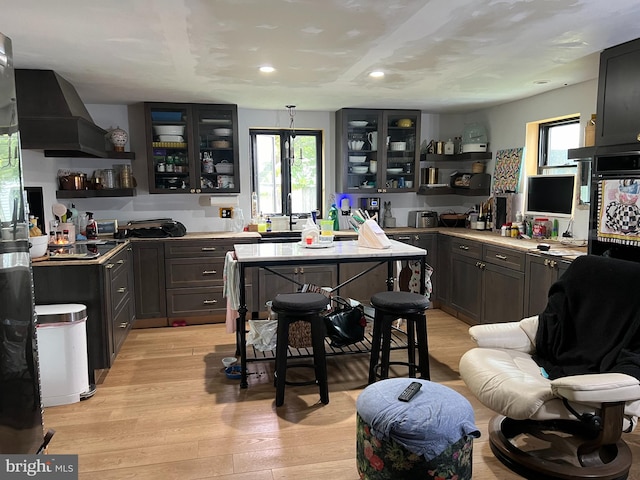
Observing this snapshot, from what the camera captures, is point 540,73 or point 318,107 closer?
point 540,73

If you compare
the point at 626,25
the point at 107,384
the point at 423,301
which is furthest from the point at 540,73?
the point at 107,384

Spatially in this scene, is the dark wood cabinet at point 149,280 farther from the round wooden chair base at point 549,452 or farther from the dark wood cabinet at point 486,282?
the round wooden chair base at point 549,452

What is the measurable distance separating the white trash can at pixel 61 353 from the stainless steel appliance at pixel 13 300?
1479mm

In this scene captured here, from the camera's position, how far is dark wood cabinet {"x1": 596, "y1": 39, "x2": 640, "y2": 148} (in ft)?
9.78

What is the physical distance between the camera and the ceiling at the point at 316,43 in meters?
2.39

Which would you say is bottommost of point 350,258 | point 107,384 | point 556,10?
point 107,384

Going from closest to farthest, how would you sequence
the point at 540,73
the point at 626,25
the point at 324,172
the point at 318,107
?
1. the point at 626,25
2. the point at 540,73
3. the point at 318,107
4. the point at 324,172

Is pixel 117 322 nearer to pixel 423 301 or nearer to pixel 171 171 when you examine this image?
pixel 171 171

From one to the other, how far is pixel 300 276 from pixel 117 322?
1.86 metres

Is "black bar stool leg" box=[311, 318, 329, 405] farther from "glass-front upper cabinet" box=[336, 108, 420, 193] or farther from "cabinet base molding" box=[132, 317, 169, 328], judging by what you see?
"glass-front upper cabinet" box=[336, 108, 420, 193]

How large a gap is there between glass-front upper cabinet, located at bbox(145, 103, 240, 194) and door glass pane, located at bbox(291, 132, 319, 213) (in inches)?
31.8

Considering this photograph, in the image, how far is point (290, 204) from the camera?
18.5 feet

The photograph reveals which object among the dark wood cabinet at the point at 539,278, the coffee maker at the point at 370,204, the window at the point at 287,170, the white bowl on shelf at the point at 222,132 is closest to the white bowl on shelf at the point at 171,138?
the white bowl on shelf at the point at 222,132

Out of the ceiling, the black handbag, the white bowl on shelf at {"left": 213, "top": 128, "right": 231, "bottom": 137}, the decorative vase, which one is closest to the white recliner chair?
the black handbag
